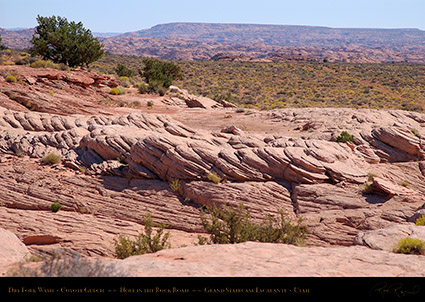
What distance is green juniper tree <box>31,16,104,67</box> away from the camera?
35.3m

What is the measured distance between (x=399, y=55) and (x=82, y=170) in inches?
7407

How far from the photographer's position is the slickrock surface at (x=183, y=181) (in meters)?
13.3

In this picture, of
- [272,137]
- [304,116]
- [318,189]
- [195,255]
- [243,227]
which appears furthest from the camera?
[304,116]

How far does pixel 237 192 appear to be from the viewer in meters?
14.8

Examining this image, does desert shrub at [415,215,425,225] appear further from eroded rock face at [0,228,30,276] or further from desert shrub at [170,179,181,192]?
eroded rock face at [0,228,30,276]

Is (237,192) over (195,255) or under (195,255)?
under

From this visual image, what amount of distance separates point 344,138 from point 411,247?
1141cm

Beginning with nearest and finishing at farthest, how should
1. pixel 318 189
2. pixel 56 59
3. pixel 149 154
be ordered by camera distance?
1. pixel 318 189
2. pixel 149 154
3. pixel 56 59

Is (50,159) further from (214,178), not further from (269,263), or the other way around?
(269,263)

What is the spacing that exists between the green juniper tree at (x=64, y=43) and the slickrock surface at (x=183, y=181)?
56.4 feet
